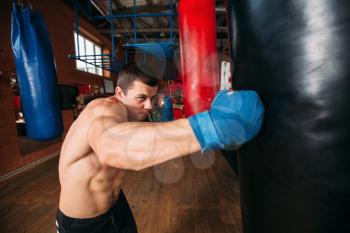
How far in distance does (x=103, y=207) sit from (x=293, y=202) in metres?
0.95

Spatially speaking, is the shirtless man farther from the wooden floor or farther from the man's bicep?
the wooden floor

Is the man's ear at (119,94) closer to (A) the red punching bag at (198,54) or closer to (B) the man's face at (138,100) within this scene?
(B) the man's face at (138,100)

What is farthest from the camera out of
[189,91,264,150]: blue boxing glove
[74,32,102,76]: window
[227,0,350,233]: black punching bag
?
[74,32,102,76]: window

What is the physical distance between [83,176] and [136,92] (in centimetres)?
49

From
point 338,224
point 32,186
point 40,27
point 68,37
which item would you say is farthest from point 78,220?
point 68,37

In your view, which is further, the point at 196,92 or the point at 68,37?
the point at 68,37

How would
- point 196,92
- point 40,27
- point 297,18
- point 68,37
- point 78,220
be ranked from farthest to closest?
point 68,37, point 40,27, point 196,92, point 78,220, point 297,18

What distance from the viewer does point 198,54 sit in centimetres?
148

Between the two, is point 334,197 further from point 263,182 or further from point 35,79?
point 35,79

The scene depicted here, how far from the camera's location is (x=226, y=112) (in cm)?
56

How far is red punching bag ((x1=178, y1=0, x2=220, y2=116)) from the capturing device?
4.78 feet

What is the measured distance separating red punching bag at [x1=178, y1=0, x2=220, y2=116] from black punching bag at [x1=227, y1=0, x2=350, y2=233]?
85 cm

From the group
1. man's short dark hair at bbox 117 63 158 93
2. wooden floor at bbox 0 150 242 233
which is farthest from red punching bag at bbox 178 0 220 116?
wooden floor at bbox 0 150 242 233

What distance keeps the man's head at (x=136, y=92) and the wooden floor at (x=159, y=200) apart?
133 cm
